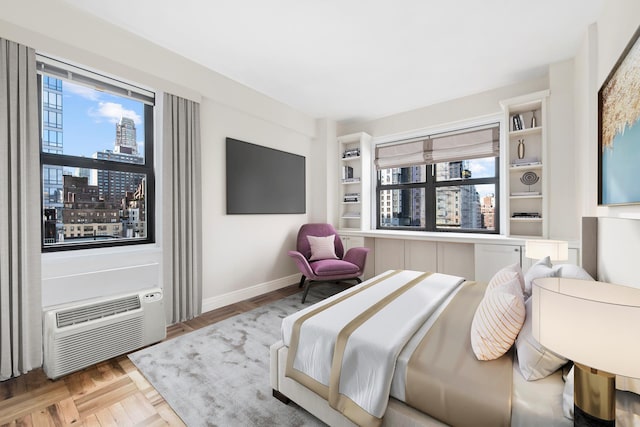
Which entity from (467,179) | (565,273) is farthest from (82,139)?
(467,179)

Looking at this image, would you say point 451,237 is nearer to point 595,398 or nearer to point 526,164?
point 526,164

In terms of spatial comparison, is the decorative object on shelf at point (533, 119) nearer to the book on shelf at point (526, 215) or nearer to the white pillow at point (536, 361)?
the book on shelf at point (526, 215)

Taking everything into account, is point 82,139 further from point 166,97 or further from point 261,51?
A: point 261,51

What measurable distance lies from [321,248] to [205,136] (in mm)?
2033

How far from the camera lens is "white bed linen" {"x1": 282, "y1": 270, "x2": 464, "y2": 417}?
1225mm

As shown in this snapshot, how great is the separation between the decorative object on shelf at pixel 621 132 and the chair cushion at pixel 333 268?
2345mm

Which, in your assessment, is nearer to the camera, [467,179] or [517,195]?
[517,195]

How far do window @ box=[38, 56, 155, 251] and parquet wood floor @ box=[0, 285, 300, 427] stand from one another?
985 mm

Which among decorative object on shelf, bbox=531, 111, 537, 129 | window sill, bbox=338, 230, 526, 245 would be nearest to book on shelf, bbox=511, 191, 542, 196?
window sill, bbox=338, 230, 526, 245

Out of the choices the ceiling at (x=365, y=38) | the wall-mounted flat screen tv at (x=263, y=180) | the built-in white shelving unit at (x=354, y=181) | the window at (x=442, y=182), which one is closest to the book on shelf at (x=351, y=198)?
the built-in white shelving unit at (x=354, y=181)

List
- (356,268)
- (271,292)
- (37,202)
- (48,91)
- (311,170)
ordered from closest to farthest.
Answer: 1. (37,202)
2. (48,91)
3. (356,268)
4. (271,292)
5. (311,170)

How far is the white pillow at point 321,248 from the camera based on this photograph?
12.3ft

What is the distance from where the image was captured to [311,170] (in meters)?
4.48

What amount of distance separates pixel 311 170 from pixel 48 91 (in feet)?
10.2
